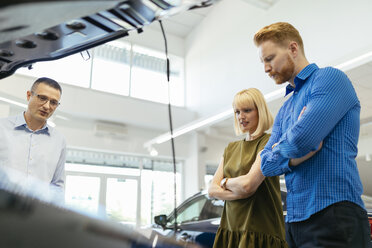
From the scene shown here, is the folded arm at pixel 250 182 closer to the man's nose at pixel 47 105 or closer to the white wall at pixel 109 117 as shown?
the man's nose at pixel 47 105

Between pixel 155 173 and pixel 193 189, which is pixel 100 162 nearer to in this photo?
pixel 155 173

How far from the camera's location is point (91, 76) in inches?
391

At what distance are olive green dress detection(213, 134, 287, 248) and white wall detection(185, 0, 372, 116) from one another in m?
4.63

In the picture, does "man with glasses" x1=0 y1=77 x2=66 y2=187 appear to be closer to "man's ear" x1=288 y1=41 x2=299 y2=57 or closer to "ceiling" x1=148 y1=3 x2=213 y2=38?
"man's ear" x1=288 y1=41 x2=299 y2=57

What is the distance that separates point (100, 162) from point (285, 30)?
9.21m

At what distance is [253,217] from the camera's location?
1.49 meters

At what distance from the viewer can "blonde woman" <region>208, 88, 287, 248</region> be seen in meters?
1.46

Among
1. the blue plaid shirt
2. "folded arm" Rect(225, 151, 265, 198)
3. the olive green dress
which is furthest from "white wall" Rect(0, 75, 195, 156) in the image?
the blue plaid shirt

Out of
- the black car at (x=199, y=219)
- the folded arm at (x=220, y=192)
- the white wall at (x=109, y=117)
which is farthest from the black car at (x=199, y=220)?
the white wall at (x=109, y=117)

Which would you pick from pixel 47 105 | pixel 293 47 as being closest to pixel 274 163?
pixel 293 47

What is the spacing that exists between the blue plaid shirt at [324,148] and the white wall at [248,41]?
192 inches

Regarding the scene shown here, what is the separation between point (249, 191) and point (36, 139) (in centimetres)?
108

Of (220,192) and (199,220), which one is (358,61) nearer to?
(199,220)

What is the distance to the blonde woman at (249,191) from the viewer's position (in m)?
1.46
